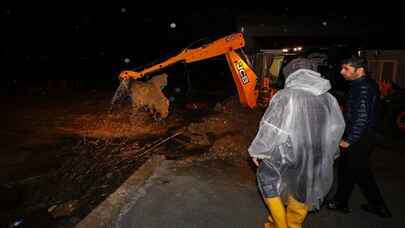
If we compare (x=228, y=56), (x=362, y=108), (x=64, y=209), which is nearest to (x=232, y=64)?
(x=228, y=56)

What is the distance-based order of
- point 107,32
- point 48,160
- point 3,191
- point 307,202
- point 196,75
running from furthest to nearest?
point 107,32
point 196,75
point 48,160
point 3,191
point 307,202

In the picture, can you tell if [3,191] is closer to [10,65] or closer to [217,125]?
[217,125]

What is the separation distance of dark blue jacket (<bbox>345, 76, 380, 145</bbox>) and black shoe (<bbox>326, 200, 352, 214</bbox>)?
954 millimetres

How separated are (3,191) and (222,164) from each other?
3760mm

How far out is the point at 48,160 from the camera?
675 cm

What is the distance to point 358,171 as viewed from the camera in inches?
149

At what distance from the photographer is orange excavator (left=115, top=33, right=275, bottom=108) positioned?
9328 millimetres

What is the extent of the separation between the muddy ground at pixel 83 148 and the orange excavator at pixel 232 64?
2.24 feet

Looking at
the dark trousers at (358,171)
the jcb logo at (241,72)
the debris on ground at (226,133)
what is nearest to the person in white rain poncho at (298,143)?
the dark trousers at (358,171)

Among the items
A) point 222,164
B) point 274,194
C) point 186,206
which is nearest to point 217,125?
point 222,164

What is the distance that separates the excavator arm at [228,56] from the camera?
932 centimetres

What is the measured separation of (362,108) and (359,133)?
0.91 feet

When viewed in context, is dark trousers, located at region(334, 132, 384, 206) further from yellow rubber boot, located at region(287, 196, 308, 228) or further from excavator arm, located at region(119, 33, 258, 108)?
excavator arm, located at region(119, 33, 258, 108)

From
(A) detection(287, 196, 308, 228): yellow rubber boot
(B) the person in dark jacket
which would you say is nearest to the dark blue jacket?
(B) the person in dark jacket
